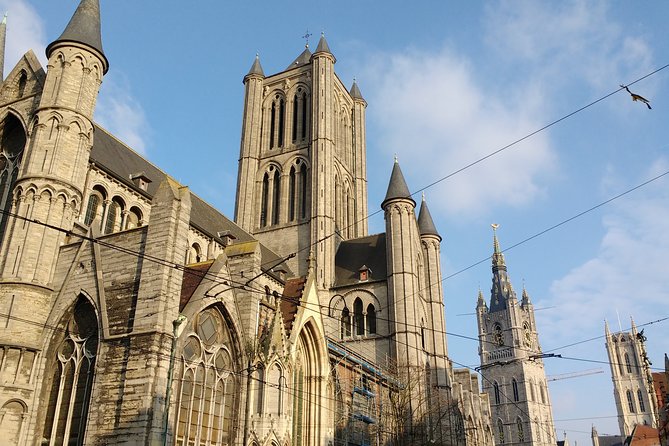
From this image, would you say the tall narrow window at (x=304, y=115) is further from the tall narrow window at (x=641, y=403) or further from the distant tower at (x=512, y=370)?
the tall narrow window at (x=641, y=403)

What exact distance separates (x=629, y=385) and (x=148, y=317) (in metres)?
122

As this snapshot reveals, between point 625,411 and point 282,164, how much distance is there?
323 feet

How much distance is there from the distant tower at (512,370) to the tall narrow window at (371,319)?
52528mm

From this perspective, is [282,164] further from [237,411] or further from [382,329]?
[237,411]

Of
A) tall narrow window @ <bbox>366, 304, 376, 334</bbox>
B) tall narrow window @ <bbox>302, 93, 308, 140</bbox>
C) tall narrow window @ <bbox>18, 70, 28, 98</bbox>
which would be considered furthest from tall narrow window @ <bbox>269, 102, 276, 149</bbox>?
tall narrow window @ <bbox>18, 70, 28, 98</bbox>

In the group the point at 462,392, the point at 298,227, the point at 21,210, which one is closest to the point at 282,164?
the point at 298,227

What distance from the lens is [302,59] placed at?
53.2 m

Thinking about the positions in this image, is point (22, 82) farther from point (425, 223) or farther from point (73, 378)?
point (425, 223)

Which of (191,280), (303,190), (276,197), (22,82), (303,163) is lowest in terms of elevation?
(191,280)

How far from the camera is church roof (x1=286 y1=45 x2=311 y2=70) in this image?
169ft

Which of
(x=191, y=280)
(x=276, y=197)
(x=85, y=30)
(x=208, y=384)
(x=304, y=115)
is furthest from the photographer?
(x=304, y=115)

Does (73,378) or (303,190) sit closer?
(73,378)

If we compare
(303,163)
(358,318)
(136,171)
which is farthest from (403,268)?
(136,171)

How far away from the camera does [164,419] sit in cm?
1578
